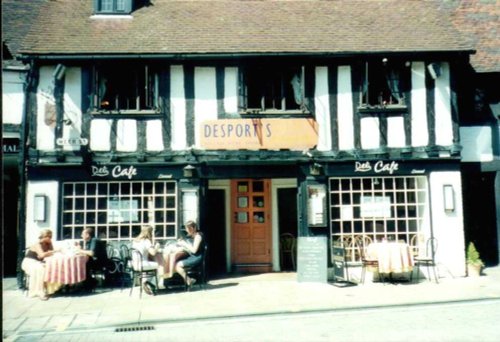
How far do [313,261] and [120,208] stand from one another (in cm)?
466

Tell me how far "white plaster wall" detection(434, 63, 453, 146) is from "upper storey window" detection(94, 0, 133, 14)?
325 inches

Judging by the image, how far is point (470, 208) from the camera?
1223 cm

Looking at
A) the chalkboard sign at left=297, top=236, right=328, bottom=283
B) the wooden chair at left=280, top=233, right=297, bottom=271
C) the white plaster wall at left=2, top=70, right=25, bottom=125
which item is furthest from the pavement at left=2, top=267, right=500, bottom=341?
the white plaster wall at left=2, top=70, right=25, bottom=125

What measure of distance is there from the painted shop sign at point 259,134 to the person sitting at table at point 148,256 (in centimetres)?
256

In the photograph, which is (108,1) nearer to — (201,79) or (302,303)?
(201,79)

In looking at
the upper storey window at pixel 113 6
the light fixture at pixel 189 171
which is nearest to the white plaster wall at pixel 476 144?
the light fixture at pixel 189 171

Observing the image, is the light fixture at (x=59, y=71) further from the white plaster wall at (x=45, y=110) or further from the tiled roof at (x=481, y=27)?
the tiled roof at (x=481, y=27)

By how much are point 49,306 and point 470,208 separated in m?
10.5

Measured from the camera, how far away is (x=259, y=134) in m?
10.8

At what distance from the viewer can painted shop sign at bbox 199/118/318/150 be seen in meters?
10.7

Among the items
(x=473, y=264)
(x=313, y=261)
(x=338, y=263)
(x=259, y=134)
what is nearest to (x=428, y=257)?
(x=473, y=264)

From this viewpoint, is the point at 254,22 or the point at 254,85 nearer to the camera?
the point at 254,85

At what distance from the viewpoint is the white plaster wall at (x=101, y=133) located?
10617mm

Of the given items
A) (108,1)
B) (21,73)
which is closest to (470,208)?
(108,1)
